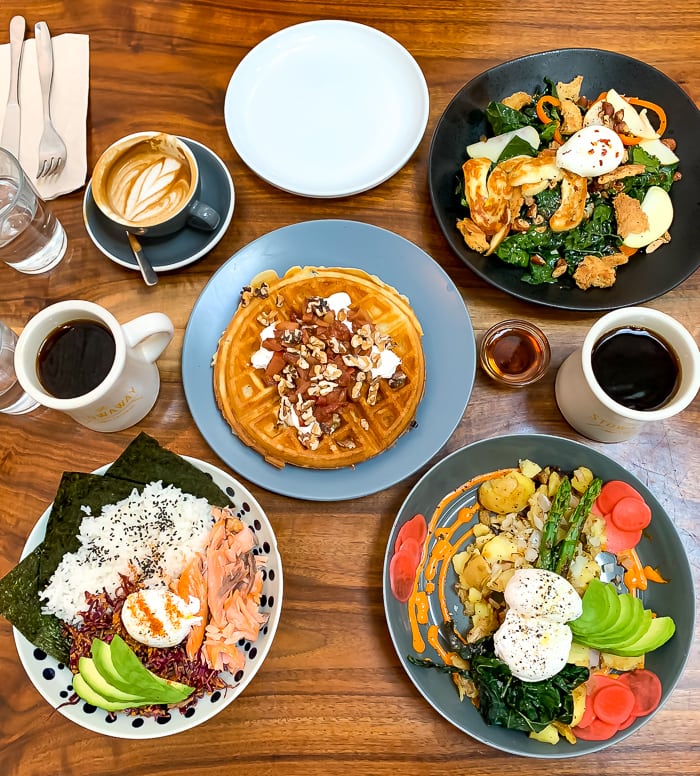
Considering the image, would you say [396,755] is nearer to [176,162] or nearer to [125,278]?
[125,278]

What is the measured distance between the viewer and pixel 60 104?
2.31m

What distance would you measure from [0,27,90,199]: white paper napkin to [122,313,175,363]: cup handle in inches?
29.0

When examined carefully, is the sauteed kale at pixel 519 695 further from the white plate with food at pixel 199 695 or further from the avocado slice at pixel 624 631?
the white plate with food at pixel 199 695

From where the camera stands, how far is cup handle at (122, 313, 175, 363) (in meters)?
1.79

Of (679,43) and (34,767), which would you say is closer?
(34,767)

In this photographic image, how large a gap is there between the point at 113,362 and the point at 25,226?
26.4 inches

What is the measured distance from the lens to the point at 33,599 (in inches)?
69.2

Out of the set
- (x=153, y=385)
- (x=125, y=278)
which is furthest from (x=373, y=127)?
(x=153, y=385)

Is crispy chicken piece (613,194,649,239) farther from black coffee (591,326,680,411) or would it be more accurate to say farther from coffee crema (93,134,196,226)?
coffee crema (93,134,196,226)

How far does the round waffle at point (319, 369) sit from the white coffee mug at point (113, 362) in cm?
22

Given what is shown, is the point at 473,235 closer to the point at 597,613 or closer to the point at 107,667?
the point at 597,613

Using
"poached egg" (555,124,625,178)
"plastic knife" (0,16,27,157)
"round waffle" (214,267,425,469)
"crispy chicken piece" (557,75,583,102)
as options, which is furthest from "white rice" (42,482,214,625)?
"crispy chicken piece" (557,75,583,102)

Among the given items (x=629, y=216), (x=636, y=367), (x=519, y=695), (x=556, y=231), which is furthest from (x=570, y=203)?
(x=519, y=695)

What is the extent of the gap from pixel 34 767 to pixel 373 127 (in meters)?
2.33
